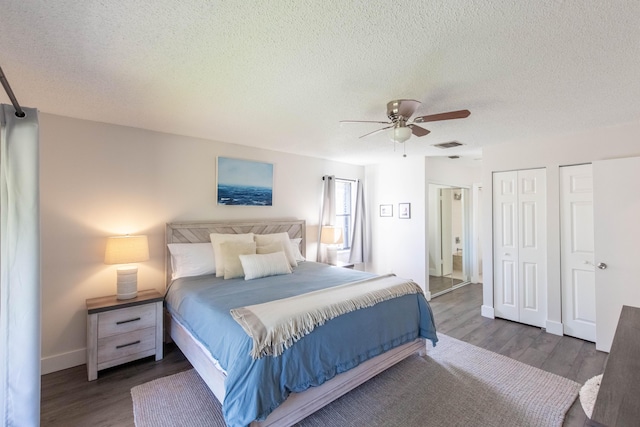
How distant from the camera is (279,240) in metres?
3.74

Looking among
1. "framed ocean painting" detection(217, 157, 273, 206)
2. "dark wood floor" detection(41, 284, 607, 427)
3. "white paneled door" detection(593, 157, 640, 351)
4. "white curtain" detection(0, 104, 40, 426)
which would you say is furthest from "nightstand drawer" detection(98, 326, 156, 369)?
"white paneled door" detection(593, 157, 640, 351)

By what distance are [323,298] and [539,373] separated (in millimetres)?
2092

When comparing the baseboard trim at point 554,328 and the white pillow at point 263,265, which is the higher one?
the white pillow at point 263,265

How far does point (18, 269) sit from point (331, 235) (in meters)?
3.57

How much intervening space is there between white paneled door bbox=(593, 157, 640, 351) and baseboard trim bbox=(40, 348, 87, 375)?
522 centimetres

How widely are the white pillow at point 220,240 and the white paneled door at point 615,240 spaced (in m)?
3.83

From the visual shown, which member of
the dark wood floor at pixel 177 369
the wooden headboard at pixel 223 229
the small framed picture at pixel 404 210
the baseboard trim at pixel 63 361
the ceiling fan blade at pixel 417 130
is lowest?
the dark wood floor at pixel 177 369

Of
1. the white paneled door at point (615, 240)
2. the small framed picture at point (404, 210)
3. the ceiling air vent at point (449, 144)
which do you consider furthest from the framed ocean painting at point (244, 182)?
the white paneled door at point (615, 240)


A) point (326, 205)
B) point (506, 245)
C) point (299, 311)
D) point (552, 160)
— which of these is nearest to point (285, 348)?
point (299, 311)

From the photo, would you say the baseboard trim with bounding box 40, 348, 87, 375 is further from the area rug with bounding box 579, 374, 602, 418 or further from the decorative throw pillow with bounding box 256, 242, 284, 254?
the area rug with bounding box 579, 374, 602, 418

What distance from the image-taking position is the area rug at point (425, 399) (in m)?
1.97

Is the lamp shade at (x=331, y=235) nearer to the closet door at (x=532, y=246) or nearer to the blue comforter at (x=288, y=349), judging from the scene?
the blue comforter at (x=288, y=349)

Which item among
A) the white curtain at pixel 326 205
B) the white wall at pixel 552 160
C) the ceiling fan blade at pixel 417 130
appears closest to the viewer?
the ceiling fan blade at pixel 417 130

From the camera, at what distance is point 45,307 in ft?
8.60
